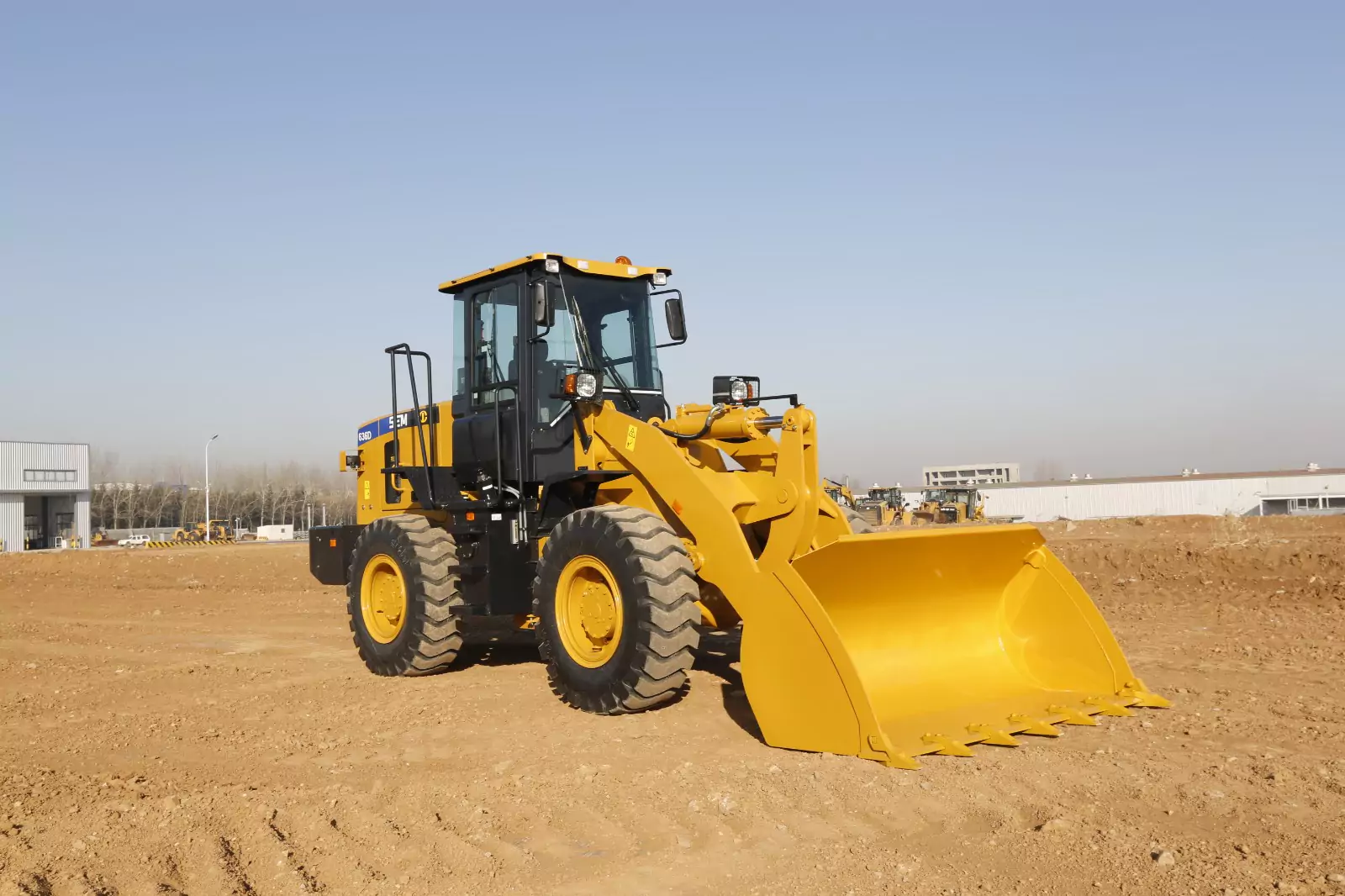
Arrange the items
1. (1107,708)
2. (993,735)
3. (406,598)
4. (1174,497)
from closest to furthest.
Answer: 1. (993,735)
2. (1107,708)
3. (406,598)
4. (1174,497)

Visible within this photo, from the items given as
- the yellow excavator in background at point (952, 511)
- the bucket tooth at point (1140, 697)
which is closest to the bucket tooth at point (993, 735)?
the bucket tooth at point (1140, 697)

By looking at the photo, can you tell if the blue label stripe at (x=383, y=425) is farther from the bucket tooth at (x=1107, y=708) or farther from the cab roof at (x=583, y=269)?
the bucket tooth at (x=1107, y=708)

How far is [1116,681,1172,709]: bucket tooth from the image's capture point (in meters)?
7.10

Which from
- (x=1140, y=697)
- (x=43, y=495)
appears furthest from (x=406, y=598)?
(x=43, y=495)

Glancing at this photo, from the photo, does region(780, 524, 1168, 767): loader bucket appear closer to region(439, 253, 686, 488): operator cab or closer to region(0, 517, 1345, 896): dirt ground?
region(0, 517, 1345, 896): dirt ground

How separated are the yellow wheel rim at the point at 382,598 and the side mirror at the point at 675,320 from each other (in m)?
3.11

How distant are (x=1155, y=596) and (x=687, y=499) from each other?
9532 mm

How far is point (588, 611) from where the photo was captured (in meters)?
7.51

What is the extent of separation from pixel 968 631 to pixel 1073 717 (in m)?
1.02

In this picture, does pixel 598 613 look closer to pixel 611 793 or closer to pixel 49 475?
pixel 611 793

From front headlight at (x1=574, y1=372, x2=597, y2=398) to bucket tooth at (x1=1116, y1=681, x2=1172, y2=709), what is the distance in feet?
13.8

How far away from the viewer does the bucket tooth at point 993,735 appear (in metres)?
6.06

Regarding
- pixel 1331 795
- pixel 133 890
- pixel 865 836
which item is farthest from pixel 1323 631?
pixel 133 890

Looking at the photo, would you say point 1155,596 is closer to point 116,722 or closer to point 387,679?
point 387,679
